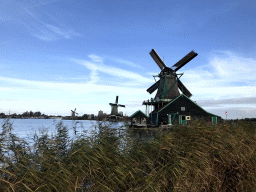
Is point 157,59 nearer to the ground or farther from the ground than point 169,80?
farther from the ground

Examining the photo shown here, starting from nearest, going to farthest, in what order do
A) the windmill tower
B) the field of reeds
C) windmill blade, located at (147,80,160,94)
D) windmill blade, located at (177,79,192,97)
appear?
the field of reeds, the windmill tower, windmill blade, located at (177,79,192,97), windmill blade, located at (147,80,160,94)

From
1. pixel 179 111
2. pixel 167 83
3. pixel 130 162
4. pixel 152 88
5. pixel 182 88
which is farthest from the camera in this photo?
pixel 152 88

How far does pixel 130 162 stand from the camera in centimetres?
555

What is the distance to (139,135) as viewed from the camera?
26.4ft

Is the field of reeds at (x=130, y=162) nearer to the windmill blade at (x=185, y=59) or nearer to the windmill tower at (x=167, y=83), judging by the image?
the windmill tower at (x=167, y=83)

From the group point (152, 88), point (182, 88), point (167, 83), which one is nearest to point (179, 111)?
point (167, 83)

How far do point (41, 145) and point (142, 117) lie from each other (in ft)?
99.0

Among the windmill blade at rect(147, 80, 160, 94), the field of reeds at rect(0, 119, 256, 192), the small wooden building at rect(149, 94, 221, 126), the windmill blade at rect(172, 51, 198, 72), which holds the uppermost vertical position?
the windmill blade at rect(172, 51, 198, 72)

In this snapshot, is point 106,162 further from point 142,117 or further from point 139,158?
point 142,117

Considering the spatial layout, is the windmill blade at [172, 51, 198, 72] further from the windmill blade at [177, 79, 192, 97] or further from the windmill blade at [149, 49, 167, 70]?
the windmill blade at [177, 79, 192, 97]

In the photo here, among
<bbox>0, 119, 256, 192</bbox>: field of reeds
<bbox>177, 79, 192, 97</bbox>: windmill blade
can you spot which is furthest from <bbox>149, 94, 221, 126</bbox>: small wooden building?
<bbox>0, 119, 256, 192</bbox>: field of reeds

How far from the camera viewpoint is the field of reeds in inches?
176

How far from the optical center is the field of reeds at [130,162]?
4469 mm

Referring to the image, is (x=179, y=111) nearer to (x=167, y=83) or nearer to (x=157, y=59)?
(x=167, y=83)
